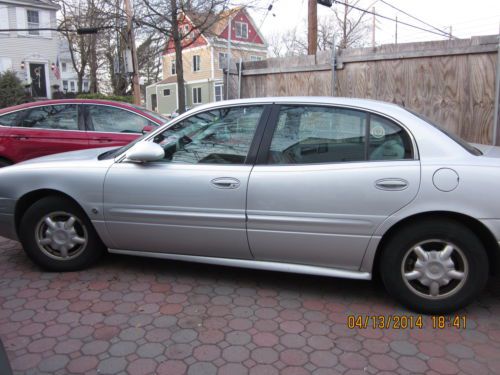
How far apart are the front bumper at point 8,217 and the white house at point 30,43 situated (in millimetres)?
24102

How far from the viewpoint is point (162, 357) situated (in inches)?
105

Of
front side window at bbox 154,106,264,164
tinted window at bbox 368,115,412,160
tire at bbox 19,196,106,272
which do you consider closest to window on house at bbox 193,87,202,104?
tire at bbox 19,196,106,272

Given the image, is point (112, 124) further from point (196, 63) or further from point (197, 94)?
point (196, 63)

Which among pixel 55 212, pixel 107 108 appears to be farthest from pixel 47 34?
pixel 55 212

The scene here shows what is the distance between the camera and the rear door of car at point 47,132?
672cm

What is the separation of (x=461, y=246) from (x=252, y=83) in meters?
5.15

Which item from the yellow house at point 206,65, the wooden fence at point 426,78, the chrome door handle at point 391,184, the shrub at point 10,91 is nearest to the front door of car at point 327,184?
the chrome door handle at point 391,184

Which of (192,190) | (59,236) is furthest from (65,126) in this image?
(192,190)

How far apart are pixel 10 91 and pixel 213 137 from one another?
22.2m

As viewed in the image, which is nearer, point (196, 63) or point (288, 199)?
point (288, 199)

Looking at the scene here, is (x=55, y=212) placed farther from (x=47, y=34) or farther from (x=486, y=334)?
(x=47, y=34)

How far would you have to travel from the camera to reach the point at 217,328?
2.99 m

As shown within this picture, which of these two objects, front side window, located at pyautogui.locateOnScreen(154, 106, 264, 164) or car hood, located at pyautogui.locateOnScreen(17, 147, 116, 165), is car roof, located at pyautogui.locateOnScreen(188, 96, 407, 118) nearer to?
front side window, located at pyautogui.locateOnScreen(154, 106, 264, 164)
